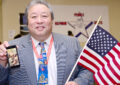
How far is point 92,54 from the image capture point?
1764mm

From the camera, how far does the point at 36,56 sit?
1732mm

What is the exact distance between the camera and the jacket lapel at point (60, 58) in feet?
5.54

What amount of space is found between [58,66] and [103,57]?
1.25ft

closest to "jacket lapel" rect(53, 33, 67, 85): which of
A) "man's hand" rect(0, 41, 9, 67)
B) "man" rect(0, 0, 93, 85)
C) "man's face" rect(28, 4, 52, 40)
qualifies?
"man" rect(0, 0, 93, 85)

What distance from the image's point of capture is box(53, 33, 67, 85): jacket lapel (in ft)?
5.54

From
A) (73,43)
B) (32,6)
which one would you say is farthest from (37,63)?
(32,6)

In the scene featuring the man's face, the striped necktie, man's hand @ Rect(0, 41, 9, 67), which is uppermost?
the man's face

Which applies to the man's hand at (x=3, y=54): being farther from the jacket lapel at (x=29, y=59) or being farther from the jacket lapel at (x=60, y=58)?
the jacket lapel at (x=60, y=58)

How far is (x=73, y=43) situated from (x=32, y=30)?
0.37 m

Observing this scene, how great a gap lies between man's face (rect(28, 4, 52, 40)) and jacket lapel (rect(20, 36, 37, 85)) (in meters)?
0.11

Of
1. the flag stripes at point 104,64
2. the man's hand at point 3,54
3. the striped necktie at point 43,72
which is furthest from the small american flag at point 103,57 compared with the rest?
the man's hand at point 3,54

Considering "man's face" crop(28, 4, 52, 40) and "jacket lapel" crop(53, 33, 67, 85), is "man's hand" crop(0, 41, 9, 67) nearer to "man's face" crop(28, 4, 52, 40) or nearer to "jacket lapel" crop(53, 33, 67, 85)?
"man's face" crop(28, 4, 52, 40)

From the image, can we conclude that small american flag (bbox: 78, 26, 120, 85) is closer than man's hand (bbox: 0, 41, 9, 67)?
No

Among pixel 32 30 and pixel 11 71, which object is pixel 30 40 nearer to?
pixel 32 30
